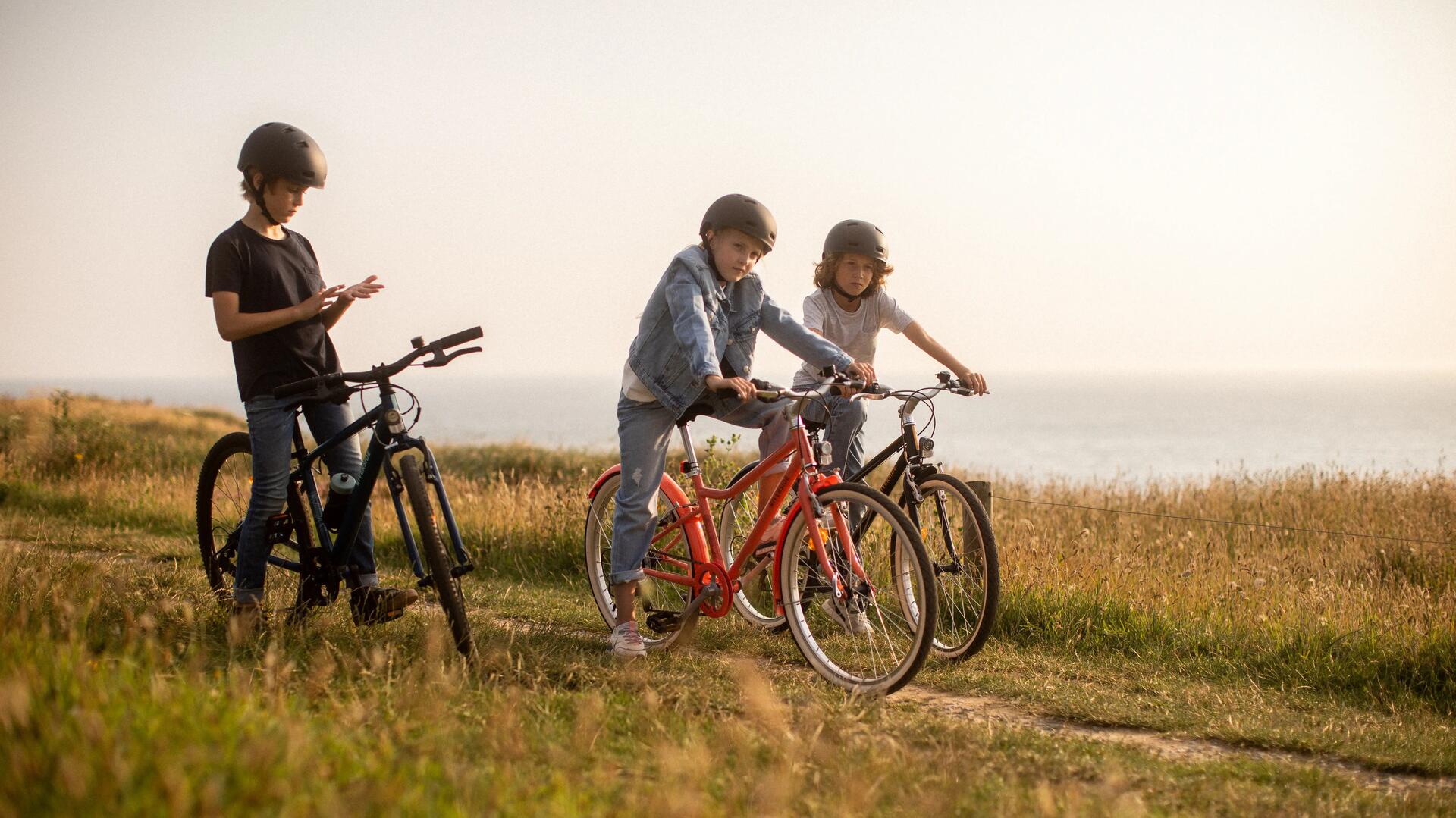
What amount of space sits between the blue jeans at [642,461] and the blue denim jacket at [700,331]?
155mm

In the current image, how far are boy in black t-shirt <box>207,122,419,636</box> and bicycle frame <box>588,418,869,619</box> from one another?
4.13 ft

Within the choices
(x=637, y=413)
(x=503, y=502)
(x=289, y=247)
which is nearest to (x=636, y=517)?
(x=637, y=413)

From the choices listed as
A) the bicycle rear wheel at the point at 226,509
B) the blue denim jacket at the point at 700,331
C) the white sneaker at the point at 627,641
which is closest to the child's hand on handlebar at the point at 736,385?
the blue denim jacket at the point at 700,331

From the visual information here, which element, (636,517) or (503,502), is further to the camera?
(503,502)

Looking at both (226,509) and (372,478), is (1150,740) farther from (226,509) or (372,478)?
(226,509)

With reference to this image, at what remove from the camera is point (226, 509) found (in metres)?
6.12

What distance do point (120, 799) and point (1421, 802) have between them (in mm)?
3702

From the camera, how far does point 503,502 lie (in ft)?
30.3

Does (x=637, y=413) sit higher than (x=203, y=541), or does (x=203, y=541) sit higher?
(x=637, y=413)

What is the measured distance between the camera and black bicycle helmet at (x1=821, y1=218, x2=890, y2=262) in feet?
19.9

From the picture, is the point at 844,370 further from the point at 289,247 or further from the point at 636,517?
the point at 289,247

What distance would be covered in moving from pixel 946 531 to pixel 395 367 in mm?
2548

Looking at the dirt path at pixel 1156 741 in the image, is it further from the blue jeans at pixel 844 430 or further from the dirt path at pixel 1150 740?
the blue jeans at pixel 844 430

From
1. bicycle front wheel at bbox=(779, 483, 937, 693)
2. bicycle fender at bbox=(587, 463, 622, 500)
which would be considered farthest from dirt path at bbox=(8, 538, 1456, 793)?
bicycle fender at bbox=(587, 463, 622, 500)
